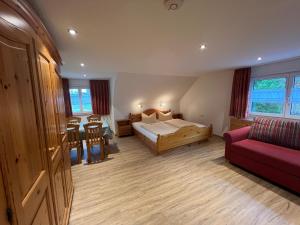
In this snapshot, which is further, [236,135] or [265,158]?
[236,135]

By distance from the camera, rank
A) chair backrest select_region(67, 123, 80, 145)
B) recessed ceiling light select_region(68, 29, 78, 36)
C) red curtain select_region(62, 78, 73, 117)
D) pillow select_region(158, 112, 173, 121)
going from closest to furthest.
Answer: recessed ceiling light select_region(68, 29, 78, 36)
chair backrest select_region(67, 123, 80, 145)
red curtain select_region(62, 78, 73, 117)
pillow select_region(158, 112, 173, 121)

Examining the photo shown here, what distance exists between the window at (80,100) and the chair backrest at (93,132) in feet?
7.97

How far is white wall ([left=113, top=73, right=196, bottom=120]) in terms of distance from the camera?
14.2 ft

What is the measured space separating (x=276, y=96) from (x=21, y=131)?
4740 mm

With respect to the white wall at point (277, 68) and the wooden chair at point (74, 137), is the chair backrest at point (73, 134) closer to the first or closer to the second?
the wooden chair at point (74, 137)

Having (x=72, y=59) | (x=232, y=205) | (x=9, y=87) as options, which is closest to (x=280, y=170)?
(x=232, y=205)

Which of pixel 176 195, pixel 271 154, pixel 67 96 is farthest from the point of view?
pixel 67 96

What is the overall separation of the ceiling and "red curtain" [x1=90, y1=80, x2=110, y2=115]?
2.72 meters

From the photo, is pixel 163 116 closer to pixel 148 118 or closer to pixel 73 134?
pixel 148 118

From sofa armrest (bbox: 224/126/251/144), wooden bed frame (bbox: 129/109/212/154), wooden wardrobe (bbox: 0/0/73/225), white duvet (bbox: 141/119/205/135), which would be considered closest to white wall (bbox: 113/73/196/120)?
white duvet (bbox: 141/119/205/135)

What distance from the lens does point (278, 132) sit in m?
2.68

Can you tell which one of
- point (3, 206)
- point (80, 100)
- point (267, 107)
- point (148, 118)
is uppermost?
point (80, 100)

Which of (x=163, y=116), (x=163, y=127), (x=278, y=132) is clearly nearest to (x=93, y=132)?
(x=163, y=127)

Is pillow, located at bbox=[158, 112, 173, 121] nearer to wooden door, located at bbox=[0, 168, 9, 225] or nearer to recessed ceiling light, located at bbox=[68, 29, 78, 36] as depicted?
recessed ceiling light, located at bbox=[68, 29, 78, 36]
